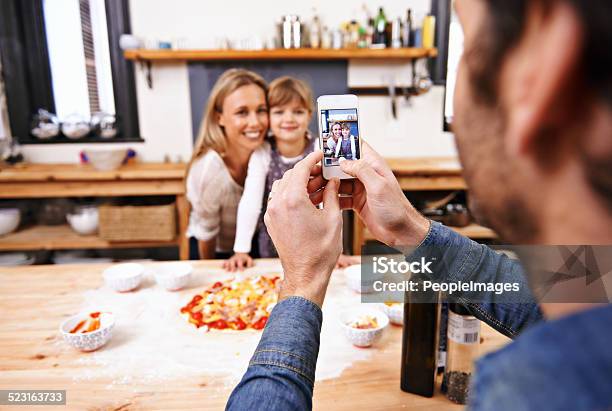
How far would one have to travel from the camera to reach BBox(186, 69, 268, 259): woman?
2197 millimetres

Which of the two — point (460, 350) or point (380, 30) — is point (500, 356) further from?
point (380, 30)

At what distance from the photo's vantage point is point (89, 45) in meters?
3.19

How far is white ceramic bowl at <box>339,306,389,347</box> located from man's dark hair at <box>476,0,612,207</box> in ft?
2.18

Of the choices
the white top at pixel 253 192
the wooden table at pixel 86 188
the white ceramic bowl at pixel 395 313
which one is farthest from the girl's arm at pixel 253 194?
the white ceramic bowl at pixel 395 313

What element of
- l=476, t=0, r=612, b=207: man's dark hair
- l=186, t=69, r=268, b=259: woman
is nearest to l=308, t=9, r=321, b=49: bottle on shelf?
l=186, t=69, r=268, b=259: woman

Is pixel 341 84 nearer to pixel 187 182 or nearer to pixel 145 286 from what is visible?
pixel 187 182

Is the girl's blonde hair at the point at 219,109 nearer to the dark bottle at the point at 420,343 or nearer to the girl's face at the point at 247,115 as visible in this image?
the girl's face at the point at 247,115

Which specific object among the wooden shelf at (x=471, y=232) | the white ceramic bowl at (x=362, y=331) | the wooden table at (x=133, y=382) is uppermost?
the white ceramic bowl at (x=362, y=331)

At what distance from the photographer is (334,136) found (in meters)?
0.93

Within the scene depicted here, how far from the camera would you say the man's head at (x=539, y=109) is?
32 cm

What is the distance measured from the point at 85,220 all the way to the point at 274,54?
1576mm

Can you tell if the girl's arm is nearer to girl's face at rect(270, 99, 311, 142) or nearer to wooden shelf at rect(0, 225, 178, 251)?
girl's face at rect(270, 99, 311, 142)

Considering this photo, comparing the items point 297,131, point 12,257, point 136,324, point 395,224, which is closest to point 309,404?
point 395,224

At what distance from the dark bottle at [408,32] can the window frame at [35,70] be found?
1867mm
